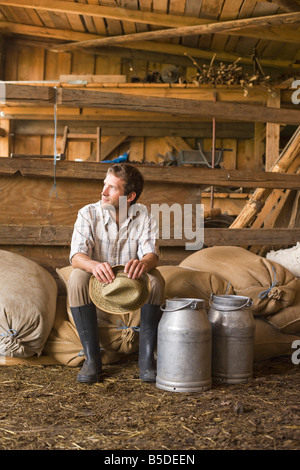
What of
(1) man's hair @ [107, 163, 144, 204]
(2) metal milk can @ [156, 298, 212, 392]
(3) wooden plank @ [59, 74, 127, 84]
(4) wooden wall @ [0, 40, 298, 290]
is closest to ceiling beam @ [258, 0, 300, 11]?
(4) wooden wall @ [0, 40, 298, 290]

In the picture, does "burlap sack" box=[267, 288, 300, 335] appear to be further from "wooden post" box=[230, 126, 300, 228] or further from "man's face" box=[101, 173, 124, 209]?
"wooden post" box=[230, 126, 300, 228]

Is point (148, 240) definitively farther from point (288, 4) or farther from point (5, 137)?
point (5, 137)

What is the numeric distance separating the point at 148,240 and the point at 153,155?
589 cm

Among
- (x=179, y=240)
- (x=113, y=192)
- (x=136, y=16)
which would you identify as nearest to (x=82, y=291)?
(x=113, y=192)

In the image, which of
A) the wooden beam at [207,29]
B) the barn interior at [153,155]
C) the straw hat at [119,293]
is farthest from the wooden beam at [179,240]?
the wooden beam at [207,29]

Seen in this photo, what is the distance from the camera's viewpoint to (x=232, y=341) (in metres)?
2.70

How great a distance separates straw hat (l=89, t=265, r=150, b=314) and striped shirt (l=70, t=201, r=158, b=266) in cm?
32

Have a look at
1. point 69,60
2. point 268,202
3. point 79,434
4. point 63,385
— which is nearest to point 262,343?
point 63,385

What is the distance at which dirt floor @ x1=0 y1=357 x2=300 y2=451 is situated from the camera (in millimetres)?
1837

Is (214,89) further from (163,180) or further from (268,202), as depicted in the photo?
(163,180)

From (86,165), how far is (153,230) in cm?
108

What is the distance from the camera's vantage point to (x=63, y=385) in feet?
8.56

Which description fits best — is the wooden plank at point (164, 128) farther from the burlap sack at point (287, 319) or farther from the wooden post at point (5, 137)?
the burlap sack at point (287, 319)

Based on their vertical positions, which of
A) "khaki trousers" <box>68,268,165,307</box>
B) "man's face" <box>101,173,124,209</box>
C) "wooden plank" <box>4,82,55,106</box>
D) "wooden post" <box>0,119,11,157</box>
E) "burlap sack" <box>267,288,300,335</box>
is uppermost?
"wooden post" <box>0,119,11,157</box>
